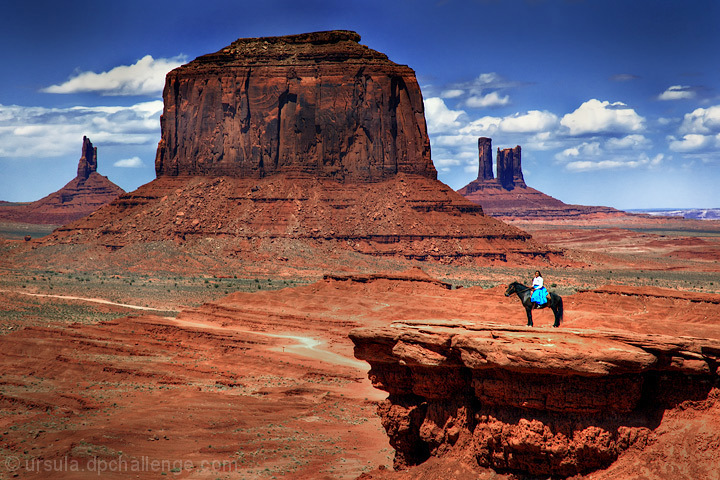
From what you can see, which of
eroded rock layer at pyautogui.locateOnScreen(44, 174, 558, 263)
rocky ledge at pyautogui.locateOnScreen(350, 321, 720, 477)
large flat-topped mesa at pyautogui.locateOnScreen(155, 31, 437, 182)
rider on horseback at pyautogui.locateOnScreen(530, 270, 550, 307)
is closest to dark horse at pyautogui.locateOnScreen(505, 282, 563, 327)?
rider on horseback at pyautogui.locateOnScreen(530, 270, 550, 307)

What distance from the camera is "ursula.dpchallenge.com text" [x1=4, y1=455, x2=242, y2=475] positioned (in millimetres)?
19094

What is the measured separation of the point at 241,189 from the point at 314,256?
61.5 feet

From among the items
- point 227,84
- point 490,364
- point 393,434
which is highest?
point 227,84

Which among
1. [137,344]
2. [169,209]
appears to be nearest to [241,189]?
[169,209]

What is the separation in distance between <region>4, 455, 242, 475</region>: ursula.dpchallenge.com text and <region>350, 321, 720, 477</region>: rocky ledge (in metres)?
7.04

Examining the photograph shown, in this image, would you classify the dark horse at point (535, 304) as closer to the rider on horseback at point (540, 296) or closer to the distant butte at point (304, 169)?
the rider on horseback at point (540, 296)

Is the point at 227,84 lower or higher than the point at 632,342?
higher

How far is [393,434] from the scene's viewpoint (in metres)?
17.2

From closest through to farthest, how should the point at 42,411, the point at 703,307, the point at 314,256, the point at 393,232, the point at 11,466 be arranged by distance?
the point at 11,466 < the point at 42,411 < the point at 703,307 < the point at 314,256 < the point at 393,232

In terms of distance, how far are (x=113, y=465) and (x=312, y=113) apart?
88.3 m

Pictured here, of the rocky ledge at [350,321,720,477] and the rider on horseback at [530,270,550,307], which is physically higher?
the rider on horseback at [530,270,550,307]

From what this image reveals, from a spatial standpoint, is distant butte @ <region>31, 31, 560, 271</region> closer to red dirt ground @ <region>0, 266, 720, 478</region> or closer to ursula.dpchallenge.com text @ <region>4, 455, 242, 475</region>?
red dirt ground @ <region>0, 266, 720, 478</region>

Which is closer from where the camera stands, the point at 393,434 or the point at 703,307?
the point at 393,434

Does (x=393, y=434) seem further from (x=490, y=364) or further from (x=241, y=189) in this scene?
(x=241, y=189)
